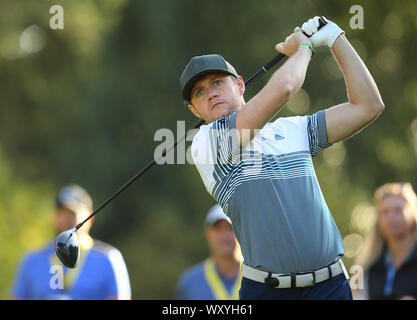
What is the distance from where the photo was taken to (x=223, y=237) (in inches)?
285

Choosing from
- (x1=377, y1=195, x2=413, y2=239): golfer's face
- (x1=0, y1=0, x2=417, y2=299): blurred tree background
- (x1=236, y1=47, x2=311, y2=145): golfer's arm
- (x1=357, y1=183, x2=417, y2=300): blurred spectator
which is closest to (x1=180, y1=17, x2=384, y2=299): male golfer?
(x1=236, y1=47, x2=311, y2=145): golfer's arm

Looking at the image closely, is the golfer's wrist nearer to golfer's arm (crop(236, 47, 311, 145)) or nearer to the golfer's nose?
golfer's arm (crop(236, 47, 311, 145))

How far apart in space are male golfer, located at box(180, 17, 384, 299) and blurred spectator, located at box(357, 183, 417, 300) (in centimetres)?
214

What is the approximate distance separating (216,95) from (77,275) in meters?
2.89

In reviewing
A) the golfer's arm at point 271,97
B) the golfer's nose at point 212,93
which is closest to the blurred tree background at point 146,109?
the golfer's nose at point 212,93

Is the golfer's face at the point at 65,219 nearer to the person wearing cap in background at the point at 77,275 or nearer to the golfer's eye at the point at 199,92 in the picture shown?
the person wearing cap in background at the point at 77,275

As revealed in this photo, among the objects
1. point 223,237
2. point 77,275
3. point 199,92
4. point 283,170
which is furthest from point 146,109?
point 283,170

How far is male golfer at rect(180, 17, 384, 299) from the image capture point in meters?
3.85

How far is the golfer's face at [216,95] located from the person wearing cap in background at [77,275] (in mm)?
2428

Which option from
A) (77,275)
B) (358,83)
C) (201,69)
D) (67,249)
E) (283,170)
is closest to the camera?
(283,170)

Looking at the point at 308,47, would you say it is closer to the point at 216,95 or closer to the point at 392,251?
the point at 216,95

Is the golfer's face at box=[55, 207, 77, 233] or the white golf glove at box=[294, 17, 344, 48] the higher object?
the golfer's face at box=[55, 207, 77, 233]

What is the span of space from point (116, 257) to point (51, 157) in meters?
12.7
